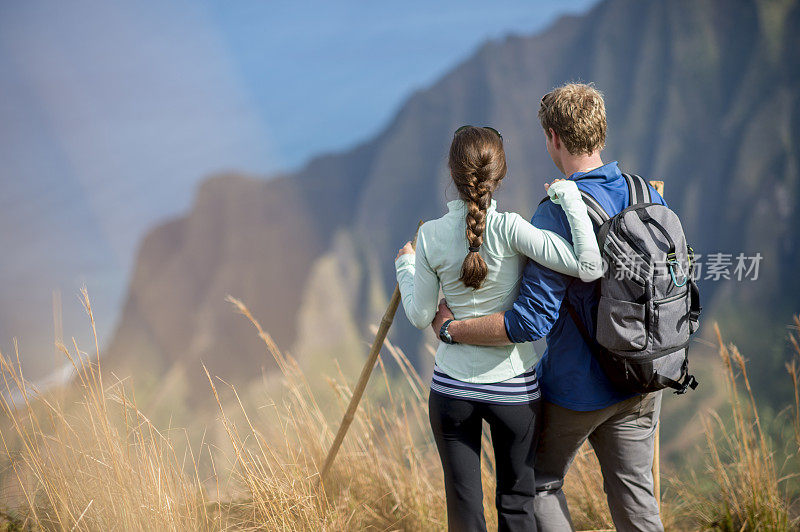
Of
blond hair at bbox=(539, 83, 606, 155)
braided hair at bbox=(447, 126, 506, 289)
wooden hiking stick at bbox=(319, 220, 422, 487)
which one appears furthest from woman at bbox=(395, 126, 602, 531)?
wooden hiking stick at bbox=(319, 220, 422, 487)

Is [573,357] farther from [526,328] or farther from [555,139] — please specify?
[555,139]

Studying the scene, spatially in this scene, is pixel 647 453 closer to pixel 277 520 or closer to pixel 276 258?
pixel 277 520

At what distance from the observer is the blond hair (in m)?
1.18

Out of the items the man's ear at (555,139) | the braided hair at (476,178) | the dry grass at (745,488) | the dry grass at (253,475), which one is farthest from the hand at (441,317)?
the dry grass at (745,488)

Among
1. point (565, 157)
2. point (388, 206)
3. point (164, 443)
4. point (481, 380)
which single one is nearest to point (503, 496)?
point (481, 380)

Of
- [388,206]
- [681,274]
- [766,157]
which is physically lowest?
[766,157]

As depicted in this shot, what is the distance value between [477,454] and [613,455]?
0.31 meters

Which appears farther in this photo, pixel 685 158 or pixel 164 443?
pixel 685 158

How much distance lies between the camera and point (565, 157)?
125cm

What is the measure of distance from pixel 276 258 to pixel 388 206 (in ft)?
7.09

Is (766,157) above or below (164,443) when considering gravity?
below

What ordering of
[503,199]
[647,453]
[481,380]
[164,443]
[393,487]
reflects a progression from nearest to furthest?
[481,380]
[647,453]
[164,443]
[393,487]
[503,199]

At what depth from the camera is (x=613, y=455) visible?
1290 mm

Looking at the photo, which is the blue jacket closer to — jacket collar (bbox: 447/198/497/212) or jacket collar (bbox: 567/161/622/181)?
jacket collar (bbox: 567/161/622/181)
